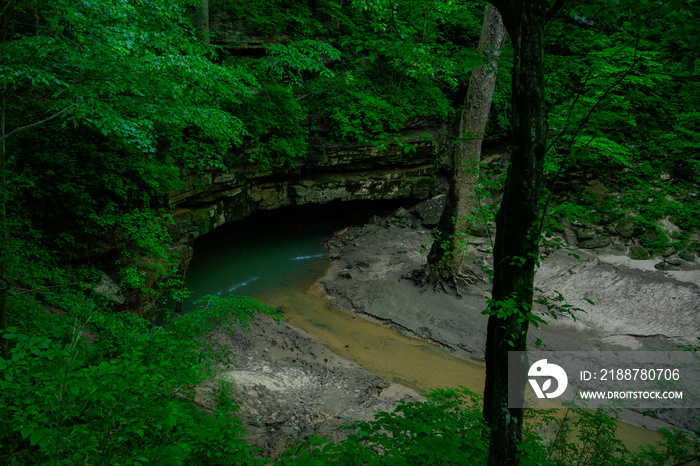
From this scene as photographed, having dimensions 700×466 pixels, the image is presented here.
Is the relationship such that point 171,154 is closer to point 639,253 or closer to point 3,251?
point 3,251

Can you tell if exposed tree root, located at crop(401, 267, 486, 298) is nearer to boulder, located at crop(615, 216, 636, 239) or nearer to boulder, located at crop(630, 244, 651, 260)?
boulder, located at crop(630, 244, 651, 260)

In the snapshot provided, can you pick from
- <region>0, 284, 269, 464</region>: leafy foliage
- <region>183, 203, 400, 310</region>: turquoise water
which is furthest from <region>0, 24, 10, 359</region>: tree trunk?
<region>183, 203, 400, 310</region>: turquoise water

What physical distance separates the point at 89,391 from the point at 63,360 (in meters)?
0.70

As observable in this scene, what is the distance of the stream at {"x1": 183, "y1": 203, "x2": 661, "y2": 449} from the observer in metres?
8.41

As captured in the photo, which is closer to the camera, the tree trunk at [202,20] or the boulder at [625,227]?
the tree trunk at [202,20]

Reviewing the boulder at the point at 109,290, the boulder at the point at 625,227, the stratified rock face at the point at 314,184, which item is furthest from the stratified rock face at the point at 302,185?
the boulder at the point at 625,227

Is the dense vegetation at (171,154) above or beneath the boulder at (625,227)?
above

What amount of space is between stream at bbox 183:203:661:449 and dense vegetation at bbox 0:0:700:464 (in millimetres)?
2549

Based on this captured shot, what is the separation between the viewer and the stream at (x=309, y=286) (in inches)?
331

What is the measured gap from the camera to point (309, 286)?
488 inches

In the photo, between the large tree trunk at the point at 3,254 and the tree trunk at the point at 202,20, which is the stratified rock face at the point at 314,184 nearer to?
the tree trunk at the point at 202,20

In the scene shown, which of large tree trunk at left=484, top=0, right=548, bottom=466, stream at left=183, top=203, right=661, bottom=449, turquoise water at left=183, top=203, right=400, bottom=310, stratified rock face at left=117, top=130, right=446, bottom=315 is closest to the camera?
large tree trunk at left=484, top=0, right=548, bottom=466

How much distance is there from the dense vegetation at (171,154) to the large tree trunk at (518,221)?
282mm

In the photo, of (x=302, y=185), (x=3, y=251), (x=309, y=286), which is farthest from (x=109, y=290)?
(x=302, y=185)
